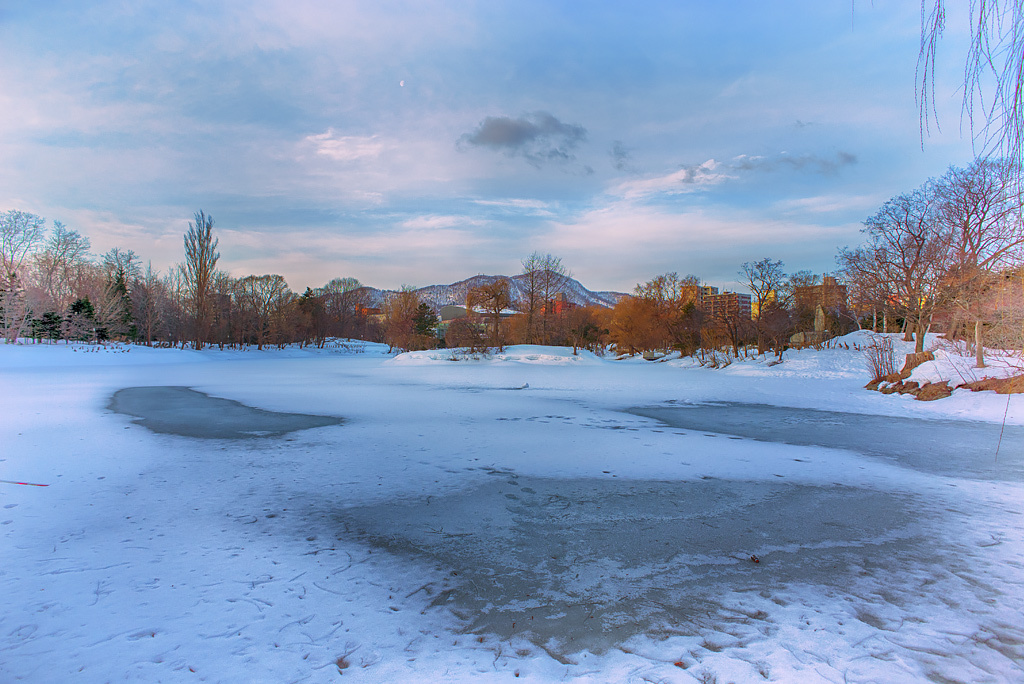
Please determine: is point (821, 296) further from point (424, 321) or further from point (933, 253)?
point (424, 321)

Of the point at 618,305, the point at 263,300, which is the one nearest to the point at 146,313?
the point at 263,300

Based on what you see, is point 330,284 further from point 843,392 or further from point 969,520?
point 969,520

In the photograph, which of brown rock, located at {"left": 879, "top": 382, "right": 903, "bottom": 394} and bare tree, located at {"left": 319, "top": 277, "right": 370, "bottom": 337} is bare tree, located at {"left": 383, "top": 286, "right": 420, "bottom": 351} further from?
brown rock, located at {"left": 879, "top": 382, "right": 903, "bottom": 394}

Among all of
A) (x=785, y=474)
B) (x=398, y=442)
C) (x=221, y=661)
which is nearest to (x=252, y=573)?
(x=221, y=661)

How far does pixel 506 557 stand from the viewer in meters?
3.14

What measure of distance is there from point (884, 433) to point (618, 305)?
125ft

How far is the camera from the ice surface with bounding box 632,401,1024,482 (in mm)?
5891

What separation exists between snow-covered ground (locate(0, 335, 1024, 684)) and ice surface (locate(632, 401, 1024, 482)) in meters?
0.11

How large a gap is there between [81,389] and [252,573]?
1507cm

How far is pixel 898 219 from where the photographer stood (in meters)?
24.5

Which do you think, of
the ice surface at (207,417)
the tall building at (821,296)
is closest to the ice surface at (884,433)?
the ice surface at (207,417)

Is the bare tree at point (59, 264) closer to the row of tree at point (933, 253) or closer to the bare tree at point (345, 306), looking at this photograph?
the bare tree at point (345, 306)

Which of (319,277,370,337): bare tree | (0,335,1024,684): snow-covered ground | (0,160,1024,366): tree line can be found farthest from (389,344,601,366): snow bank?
(319,277,370,337): bare tree

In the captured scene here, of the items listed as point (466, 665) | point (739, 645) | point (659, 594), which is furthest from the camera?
point (659, 594)
